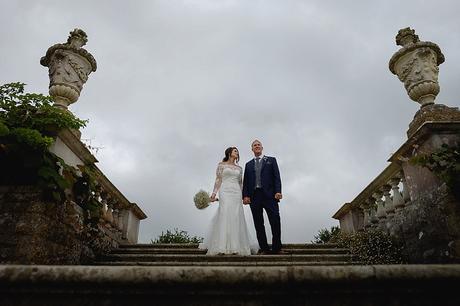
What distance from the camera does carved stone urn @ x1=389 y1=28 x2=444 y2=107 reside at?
4.80m

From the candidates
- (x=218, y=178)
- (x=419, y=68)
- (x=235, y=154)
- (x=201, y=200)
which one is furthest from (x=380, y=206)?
(x=201, y=200)

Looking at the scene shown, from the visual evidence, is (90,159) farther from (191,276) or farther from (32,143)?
(191,276)

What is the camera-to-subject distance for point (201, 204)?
6.70 meters

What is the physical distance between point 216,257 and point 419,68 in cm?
369

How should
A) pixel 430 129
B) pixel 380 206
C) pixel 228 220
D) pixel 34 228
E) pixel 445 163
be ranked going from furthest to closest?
pixel 228 220
pixel 380 206
pixel 430 129
pixel 445 163
pixel 34 228

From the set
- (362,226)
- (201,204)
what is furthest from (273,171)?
(362,226)

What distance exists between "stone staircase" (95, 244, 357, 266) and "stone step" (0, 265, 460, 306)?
95.3 inches

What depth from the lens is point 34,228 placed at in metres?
3.32

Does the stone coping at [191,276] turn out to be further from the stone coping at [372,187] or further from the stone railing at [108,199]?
the stone coping at [372,187]

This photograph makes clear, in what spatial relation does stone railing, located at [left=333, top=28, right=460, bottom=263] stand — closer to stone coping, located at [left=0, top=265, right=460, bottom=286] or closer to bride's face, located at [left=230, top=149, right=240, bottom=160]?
stone coping, located at [left=0, top=265, right=460, bottom=286]

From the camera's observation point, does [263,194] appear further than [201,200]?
No

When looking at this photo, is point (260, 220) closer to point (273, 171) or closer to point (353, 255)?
point (273, 171)

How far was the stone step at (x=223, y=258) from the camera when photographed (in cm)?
495

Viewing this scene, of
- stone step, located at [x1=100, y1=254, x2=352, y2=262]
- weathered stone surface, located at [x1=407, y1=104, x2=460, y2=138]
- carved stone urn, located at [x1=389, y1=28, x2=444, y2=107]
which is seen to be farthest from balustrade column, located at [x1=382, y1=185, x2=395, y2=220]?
carved stone urn, located at [x1=389, y1=28, x2=444, y2=107]
